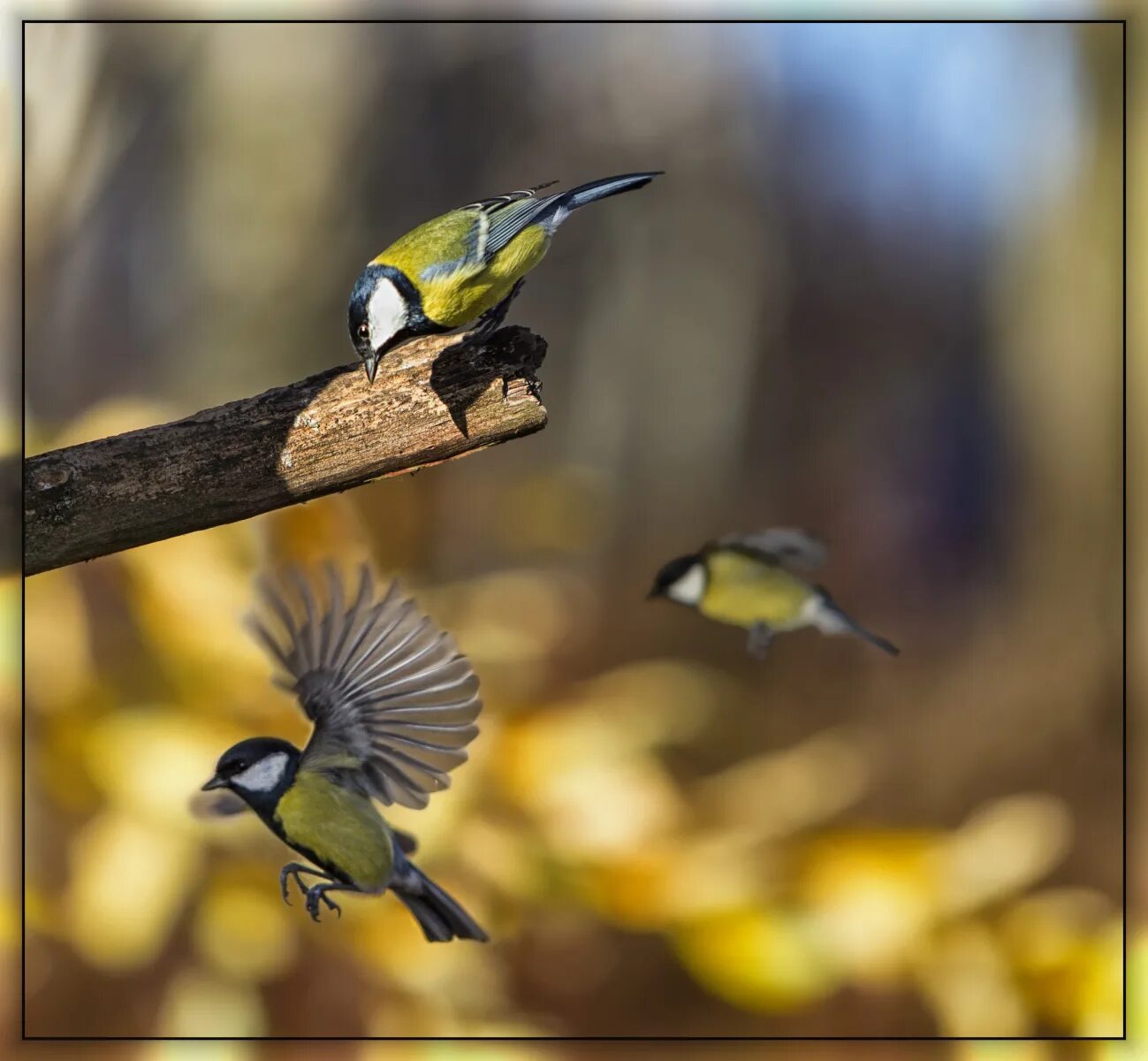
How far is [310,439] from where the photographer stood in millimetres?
1405

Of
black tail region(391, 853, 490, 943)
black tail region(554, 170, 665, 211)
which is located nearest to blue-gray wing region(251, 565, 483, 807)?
black tail region(391, 853, 490, 943)

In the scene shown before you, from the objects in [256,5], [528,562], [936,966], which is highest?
[256,5]

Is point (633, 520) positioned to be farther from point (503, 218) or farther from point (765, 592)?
point (503, 218)

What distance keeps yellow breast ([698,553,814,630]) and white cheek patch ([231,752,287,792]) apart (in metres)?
0.55

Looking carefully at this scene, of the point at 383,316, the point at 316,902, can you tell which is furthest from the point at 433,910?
the point at 383,316

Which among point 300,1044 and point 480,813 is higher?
point 480,813

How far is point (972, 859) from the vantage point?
1.60 meters

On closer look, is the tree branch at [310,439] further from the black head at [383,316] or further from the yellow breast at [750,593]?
the yellow breast at [750,593]

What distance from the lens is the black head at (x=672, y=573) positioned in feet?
5.18

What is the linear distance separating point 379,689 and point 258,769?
185 millimetres

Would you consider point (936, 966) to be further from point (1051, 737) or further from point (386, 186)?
point (386, 186)

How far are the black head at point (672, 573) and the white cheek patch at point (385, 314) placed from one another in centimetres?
45

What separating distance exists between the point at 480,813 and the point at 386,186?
31.2 inches

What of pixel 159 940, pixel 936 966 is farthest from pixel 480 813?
→ pixel 936 966
